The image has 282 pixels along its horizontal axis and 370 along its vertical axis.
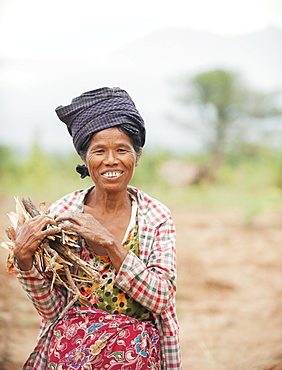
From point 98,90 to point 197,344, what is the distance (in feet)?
10.0

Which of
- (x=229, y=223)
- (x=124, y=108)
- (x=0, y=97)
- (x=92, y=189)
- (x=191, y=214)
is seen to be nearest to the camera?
(x=124, y=108)

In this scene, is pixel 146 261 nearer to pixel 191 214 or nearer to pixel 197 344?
pixel 197 344

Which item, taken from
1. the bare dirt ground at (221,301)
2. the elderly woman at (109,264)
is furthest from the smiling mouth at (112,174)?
the bare dirt ground at (221,301)

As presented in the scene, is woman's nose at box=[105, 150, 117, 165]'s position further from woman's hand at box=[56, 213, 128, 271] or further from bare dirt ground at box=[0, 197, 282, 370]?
bare dirt ground at box=[0, 197, 282, 370]

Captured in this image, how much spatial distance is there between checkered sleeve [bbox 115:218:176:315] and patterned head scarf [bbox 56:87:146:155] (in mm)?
539

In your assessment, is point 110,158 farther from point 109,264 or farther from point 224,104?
point 224,104

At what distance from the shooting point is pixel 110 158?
2.03 m

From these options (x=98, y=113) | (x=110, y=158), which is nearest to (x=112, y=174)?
(x=110, y=158)

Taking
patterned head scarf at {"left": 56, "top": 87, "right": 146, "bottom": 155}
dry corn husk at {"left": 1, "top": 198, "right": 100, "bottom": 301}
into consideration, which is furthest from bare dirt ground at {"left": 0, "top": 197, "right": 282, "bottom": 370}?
patterned head scarf at {"left": 56, "top": 87, "right": 146, "bottom": 155}

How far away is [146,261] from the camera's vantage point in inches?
82.7

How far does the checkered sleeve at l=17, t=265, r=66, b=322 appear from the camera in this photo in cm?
194

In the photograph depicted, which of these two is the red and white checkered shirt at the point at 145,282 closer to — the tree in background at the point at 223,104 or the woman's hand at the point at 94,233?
the woman's hand at the point at 94,233

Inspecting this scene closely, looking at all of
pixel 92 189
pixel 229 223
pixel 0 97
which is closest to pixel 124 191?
pixel 92 189

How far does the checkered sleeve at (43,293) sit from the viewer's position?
194cm
